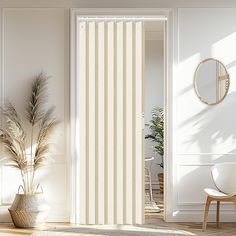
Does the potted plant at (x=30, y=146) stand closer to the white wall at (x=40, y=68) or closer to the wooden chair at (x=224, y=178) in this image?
the white wall at (x=40, y=68)

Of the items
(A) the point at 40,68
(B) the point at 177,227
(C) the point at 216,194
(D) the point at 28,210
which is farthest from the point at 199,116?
(D) the point at 28,210

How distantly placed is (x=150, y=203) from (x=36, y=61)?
9.39 feet

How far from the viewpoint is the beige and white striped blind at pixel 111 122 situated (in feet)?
21.7

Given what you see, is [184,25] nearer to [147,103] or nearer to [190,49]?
[190,49]

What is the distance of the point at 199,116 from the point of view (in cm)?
590

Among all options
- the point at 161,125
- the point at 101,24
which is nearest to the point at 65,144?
the point at 101,24

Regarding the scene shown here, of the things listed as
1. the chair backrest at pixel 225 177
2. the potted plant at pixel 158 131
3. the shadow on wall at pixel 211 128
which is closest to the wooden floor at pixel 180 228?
the chair backrest at pixel 225 177

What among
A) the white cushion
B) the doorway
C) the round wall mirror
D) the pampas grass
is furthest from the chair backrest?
the doorway

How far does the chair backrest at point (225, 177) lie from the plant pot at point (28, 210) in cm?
188

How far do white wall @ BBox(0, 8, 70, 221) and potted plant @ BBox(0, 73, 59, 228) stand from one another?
10 centimetres

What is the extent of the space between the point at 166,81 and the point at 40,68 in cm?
147

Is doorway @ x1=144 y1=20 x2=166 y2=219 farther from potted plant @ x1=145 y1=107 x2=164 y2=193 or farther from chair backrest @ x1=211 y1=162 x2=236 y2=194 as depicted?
chair backrest @ x1=211 y1=162 x2=236 y2=194

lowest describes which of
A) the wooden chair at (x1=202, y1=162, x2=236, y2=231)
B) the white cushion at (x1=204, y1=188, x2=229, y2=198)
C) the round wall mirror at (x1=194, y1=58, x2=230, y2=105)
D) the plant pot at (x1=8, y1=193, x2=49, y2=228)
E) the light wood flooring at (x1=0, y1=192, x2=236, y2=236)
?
the light wood flooring at (x1=0, y1=192, x2=236, y2=236)

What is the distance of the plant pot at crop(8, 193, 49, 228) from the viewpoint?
5461 mm
